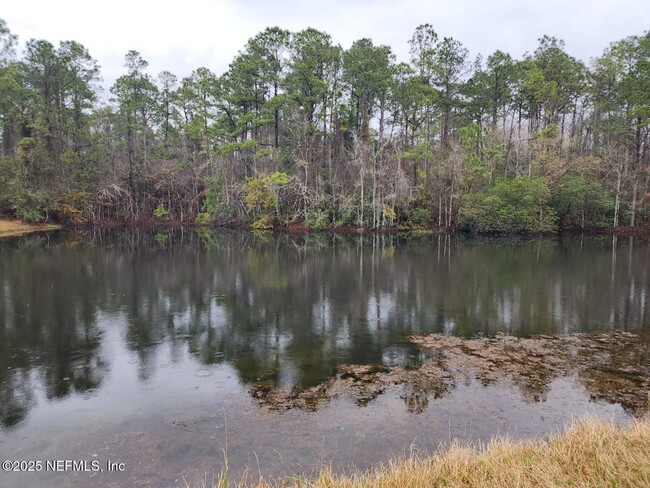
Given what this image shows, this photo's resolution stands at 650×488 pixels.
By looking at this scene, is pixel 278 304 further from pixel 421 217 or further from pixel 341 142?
pixel 341 142

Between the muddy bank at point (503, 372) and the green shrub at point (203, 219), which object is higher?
the green shrub at point (203, 219)

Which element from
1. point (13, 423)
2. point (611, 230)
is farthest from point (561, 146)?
point (13, 423)

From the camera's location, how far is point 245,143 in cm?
4738

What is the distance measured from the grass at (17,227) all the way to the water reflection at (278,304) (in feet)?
39.0

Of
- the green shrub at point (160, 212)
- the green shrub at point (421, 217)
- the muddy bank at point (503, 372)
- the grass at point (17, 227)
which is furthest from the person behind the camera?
the green shrub at point (160, 212)

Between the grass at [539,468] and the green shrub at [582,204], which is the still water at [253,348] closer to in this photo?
the grass at [539,468]

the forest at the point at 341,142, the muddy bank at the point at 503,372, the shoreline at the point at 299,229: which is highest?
the forest at the point at 341,142

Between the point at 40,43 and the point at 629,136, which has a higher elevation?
the point at 40,43

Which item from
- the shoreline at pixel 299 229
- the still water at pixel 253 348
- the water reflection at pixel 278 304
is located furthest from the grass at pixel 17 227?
the still water at pixel 253 348

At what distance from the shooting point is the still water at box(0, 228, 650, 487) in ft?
22.8

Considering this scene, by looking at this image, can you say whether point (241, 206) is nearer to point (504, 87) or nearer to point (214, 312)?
point (504, 87)

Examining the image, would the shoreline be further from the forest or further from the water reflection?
the water reflection

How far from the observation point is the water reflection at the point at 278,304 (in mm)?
10414

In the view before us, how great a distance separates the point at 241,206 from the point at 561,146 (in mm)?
35267
